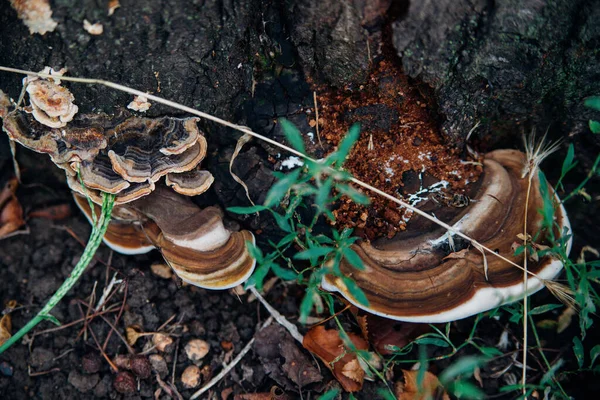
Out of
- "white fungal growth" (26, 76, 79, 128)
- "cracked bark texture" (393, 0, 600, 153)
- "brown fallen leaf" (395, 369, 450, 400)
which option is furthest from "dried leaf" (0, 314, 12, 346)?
"cracked bark texture" (393, 0, 600, 153)

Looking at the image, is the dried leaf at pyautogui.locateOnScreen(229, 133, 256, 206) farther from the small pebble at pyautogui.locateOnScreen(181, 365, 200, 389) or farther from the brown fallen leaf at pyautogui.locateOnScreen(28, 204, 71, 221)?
the brown fallen leaf at pyautogui.locateOnScreen(28, 204, 71, 221)

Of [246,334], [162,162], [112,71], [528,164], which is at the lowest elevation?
[246,334]

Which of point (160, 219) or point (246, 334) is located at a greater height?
point (160, 219)

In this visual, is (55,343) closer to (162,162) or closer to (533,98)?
(162,162)

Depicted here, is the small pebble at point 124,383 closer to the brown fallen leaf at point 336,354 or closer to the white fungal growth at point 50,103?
the brown fallen leaf at point 336,354

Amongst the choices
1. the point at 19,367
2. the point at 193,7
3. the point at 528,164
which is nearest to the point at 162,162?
the point at 193,7
